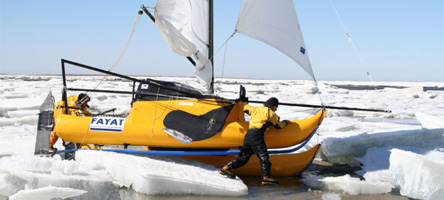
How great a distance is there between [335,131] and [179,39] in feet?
14.8

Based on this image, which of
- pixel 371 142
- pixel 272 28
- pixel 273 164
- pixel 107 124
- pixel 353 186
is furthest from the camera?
pixel 371 142

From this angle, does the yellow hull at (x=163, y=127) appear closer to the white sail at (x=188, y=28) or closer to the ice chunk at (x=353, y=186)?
the ice chunk at (x=353, y=186)

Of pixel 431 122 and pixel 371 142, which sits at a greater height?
pixel 431 122

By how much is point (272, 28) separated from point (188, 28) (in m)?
1.47

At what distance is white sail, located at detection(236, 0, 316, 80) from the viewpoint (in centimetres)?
627

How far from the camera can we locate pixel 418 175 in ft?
16.4

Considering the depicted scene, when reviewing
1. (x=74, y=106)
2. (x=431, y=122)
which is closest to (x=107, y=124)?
(x=74, y=106)

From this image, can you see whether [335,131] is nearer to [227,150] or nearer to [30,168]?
[227,150]

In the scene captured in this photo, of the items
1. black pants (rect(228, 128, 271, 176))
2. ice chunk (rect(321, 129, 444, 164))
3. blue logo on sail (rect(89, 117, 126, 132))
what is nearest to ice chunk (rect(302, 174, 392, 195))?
black pants (rect(228, 128, 271, 176))

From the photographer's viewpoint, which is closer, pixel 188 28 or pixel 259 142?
pixel 259 142

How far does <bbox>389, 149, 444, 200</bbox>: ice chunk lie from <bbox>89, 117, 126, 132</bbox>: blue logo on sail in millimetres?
3905

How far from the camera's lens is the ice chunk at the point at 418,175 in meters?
4.90

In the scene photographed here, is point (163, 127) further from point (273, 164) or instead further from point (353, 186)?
point (353, 186)

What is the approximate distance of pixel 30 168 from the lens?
4.89 meters
